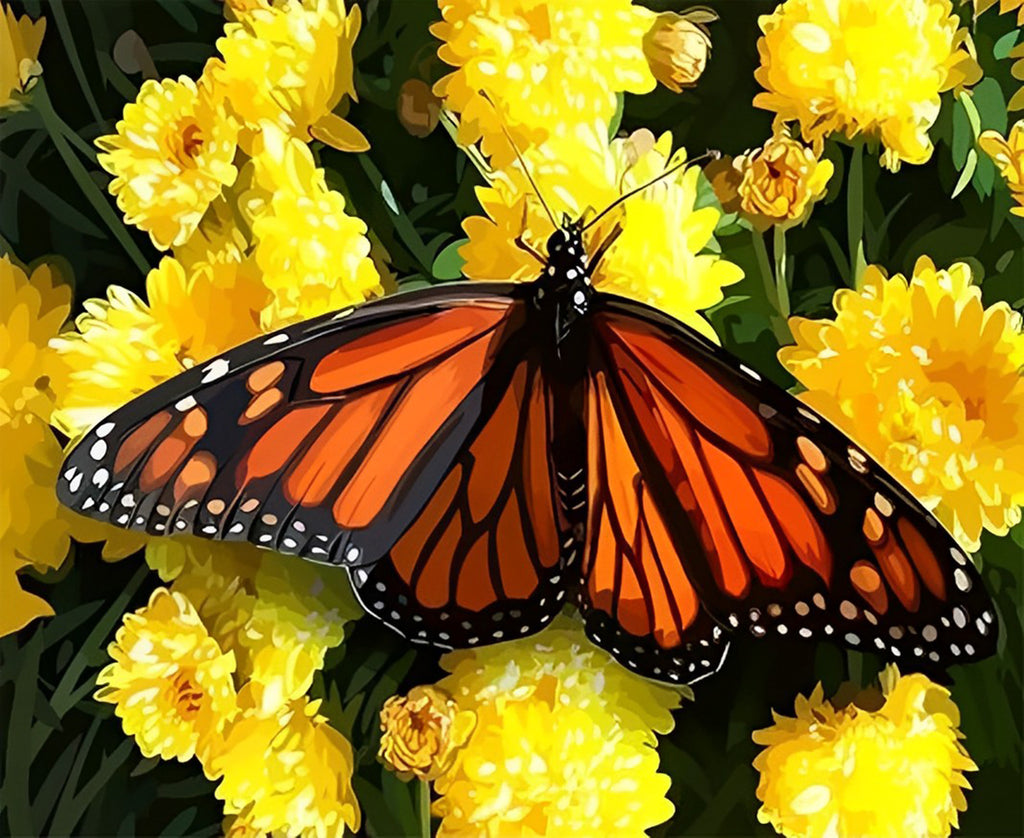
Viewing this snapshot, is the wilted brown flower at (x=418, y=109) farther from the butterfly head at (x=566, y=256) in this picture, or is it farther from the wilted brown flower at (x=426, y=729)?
the wilted brown flower at (x=426, y=729)

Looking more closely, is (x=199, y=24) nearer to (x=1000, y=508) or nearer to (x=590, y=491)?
(x=590, y=491)

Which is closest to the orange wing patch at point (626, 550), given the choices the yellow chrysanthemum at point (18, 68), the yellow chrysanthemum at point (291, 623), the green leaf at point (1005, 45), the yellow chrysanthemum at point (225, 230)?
the yellow chrysanthemum at point (291, 623)

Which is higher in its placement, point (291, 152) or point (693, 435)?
point (291, 152)

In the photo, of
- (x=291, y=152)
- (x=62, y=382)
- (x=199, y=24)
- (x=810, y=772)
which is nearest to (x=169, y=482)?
(x=62, y=382)

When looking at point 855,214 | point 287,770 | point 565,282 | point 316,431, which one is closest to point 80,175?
point 316,431

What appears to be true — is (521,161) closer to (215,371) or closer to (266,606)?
(215,371)

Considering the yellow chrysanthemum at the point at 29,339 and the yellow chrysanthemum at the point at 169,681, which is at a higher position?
the yellow chrysanthemum at the point at 29,339
